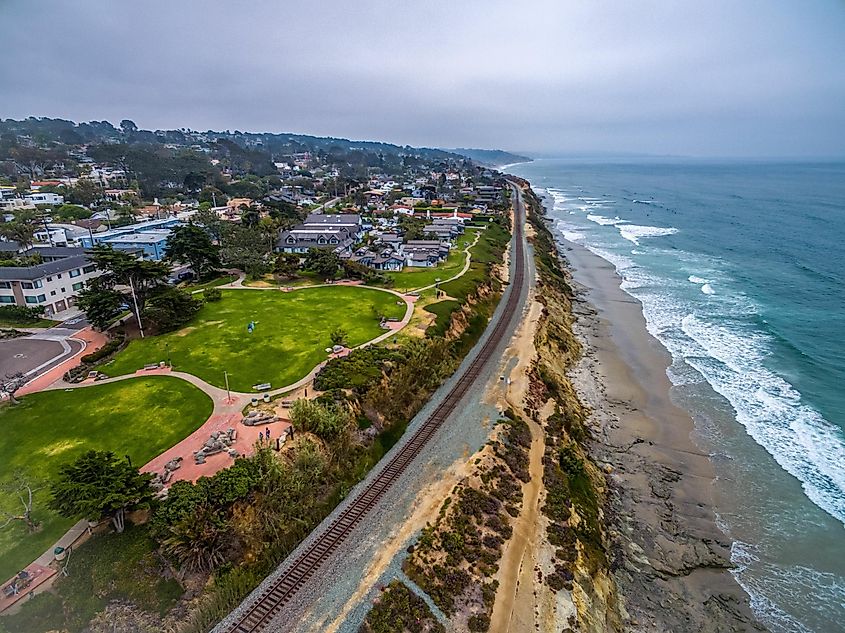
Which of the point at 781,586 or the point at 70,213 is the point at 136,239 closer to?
the point at 70,213

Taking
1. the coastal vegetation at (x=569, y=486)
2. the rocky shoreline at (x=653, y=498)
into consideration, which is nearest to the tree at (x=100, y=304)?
the coastal vegetation at (x=569, y=486)

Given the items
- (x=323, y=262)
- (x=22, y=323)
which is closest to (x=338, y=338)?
(x=323, y=262)

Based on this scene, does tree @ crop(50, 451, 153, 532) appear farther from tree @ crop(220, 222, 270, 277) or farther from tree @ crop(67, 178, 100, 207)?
tree @ crop(67, 178, 100, 207)

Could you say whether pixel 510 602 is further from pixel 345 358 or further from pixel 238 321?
pixel 238 321

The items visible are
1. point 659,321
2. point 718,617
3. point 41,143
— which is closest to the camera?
point 718,617

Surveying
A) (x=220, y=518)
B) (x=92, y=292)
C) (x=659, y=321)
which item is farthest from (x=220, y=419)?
(x=659, y=321)

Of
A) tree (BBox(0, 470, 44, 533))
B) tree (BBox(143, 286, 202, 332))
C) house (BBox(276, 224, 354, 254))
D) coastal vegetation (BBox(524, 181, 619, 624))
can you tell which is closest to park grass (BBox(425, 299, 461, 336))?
coastal vegetation (BBox(524, 181, 619, 624))
